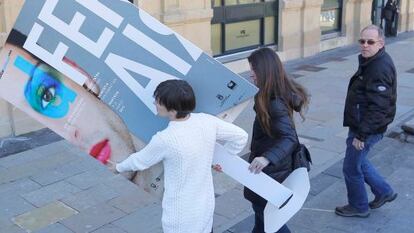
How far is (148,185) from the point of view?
2.71 m

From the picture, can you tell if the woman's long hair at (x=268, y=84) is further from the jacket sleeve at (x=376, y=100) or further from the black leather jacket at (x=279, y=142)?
the jacket sleeve at (x=376, y=100)

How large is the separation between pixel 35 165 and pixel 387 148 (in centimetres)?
405

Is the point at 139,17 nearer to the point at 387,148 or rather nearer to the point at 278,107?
the point at 278,107

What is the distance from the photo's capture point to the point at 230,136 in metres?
2.65

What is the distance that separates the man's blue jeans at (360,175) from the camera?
4059mm

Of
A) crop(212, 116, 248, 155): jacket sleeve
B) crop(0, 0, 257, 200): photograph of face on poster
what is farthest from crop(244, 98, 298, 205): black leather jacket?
crop(0, 0, 257, 200): photograph of face on poster

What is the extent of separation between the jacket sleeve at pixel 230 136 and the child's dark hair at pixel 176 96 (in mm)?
218

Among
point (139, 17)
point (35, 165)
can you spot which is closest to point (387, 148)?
point (35, 165)

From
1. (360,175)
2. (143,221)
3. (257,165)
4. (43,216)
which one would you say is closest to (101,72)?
(257,165)

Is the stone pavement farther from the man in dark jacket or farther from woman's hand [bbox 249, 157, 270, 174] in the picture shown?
woman's hand [bbox 249, 157, 270, 174]

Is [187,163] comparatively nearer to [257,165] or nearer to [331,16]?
[257,165]

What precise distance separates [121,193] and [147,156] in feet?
8.19

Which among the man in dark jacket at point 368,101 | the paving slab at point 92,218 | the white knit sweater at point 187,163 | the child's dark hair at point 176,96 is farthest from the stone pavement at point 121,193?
the child's dark hair at point 176,96

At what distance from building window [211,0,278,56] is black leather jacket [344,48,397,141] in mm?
6688
